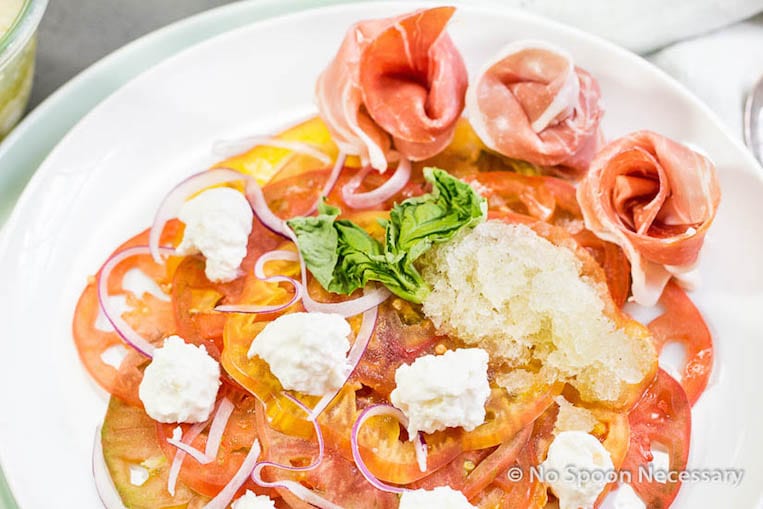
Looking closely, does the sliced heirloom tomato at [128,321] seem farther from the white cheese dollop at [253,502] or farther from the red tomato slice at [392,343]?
the red tomato slice at [392,343]

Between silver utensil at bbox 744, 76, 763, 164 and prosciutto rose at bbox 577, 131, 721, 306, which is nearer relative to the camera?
prosciutto rose at bbox 577, 131, 721, 306

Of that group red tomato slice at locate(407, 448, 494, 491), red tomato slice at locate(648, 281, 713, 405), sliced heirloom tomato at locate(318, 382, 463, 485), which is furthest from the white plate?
sliced heirloom tomato at locate(318, 382, 463, 485)

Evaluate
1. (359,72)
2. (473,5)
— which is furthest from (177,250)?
(473,5)

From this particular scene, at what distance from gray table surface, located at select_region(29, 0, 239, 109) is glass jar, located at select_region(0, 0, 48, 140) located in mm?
376

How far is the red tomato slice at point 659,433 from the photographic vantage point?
2.45m

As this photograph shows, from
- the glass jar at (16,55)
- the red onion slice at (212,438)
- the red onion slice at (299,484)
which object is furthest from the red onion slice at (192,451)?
the glass jar at (16,55)

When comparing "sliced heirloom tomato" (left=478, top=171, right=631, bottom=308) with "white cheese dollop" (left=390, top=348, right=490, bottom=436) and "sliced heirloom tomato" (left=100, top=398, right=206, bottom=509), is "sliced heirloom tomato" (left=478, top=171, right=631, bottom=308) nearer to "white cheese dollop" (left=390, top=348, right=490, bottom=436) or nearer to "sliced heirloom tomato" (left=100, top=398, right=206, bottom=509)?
"white cheese dollop" (left=390, top=348, right=490, bottom=436)

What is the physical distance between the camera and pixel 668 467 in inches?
98.8

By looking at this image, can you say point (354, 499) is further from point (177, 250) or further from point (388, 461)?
point (177, 250)

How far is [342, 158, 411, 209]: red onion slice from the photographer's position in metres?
3.00

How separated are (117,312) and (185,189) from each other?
0.51 metres

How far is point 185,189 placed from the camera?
10.0 ft

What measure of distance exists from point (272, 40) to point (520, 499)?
6.80 feet

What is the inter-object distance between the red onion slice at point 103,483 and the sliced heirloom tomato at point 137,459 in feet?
0.04
